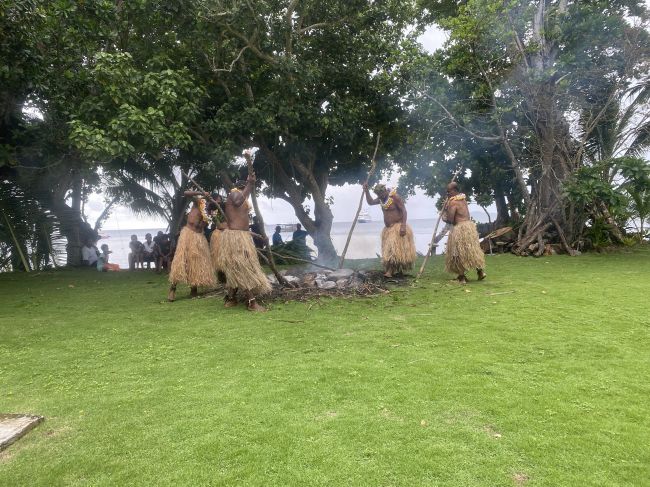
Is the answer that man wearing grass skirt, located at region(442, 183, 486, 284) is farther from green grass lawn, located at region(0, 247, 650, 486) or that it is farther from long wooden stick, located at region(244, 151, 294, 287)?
long wooden stick, located at region(244, 151, 294, 287)

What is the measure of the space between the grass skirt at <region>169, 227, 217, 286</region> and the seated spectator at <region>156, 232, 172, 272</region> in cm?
438

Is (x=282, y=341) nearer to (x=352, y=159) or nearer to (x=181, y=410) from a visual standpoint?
(x=181, y=410)

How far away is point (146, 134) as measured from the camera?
6465mm

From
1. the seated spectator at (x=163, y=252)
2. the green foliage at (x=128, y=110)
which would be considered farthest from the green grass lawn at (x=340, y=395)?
the seated spectator at (x=163, y=252)

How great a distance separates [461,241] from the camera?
6.31 m

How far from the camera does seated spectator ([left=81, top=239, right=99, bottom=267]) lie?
440 inches

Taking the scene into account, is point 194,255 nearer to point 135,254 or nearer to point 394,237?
point 394,237

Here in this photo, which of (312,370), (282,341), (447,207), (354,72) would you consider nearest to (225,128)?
(354,72)

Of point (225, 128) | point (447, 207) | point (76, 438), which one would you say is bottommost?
point (76, 438)

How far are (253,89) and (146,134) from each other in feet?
12.2

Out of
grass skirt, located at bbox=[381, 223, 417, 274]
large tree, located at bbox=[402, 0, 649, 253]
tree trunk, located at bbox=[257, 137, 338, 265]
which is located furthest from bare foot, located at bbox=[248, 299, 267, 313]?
large tree, located at bbox=[402, 0, 649, 253]

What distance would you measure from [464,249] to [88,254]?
954 centimetres

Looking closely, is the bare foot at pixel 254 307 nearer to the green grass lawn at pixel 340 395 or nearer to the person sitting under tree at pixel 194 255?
the green grass lawn at pixel 340 395

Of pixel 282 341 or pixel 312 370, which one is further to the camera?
pixel 282 341
